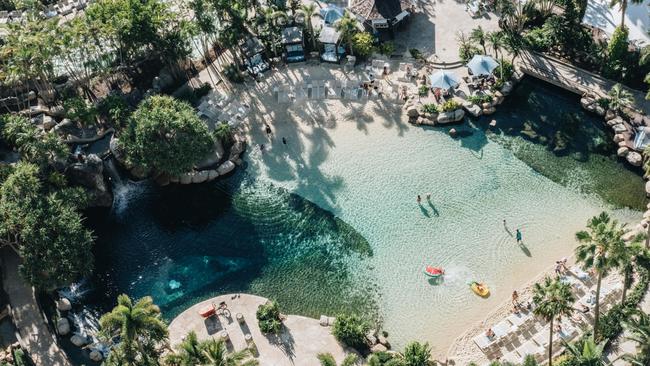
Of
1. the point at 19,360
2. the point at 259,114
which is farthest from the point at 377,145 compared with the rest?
the point at 19,360

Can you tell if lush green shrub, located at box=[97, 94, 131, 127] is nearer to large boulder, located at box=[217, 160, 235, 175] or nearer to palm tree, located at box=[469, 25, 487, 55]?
large boulder, located at box=[217, 160, 235, 175]

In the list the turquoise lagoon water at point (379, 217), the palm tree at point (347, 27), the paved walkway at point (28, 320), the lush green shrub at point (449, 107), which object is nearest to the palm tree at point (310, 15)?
the palm tree at point (347, 27)

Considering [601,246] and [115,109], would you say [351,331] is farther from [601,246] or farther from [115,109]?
[115,109]

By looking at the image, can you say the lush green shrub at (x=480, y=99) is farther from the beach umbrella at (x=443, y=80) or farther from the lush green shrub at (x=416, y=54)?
the lush green shrub at (x=416, y=54)

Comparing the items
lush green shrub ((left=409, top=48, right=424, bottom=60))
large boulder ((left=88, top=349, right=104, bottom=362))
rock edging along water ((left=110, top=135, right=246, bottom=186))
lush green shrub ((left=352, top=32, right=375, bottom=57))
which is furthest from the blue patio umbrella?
A: large boulder ((left=88, top=349, right=104, bottom=362))

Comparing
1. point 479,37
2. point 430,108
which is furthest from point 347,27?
point 479,37
